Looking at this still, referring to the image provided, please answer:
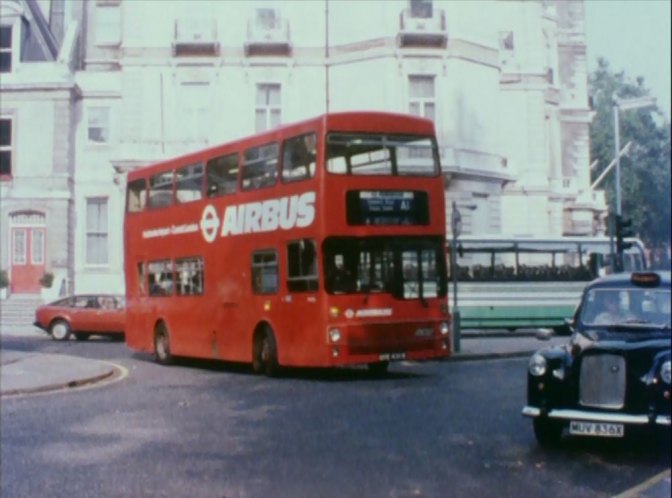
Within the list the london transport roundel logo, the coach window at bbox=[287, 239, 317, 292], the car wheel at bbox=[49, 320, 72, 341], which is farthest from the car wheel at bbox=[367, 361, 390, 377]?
the car wheel at bbox=[49, 320, 72, 341]

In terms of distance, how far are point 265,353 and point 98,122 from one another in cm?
524

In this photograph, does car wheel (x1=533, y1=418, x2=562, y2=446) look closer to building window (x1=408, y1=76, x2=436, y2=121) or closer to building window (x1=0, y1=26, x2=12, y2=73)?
building window (x1=408, y1=76, x2=436, y2=121)

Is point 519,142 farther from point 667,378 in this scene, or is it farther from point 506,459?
point 506,459

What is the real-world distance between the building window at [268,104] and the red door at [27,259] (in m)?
7.74

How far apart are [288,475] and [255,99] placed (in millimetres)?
14596

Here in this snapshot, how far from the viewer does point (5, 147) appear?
39.3ft

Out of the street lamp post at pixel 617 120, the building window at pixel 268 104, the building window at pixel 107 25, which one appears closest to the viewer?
the street lamp post at pixel 617 120

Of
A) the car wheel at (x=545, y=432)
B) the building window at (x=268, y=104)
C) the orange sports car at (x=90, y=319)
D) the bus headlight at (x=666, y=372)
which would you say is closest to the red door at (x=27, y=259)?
the orange sports car at (x=90, y=319)

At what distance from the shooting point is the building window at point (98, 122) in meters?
15.6

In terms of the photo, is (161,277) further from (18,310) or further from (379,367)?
(379,367)

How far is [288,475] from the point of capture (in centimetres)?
644

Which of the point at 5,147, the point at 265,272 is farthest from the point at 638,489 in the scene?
the point at 5,147

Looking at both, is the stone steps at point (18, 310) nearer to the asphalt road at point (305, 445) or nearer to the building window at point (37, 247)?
the building window at point (37, 247)

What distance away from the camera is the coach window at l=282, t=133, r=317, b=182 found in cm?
1141
